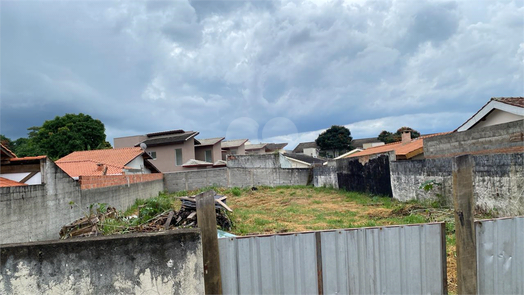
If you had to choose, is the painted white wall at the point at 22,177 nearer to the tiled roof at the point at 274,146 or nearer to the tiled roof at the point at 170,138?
the tiled roof at the point at 170,138

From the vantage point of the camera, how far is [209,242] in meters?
2.39

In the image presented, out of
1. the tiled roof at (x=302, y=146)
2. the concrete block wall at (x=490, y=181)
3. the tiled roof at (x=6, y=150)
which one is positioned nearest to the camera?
the tiled roof at (x=6, y=150)

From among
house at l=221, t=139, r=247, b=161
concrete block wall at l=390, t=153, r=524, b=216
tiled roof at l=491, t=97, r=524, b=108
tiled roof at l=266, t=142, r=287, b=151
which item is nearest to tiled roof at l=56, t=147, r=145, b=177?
concrete block wall at l=390, t=153, r=524, b=216

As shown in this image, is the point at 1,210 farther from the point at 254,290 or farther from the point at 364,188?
the point at 364,188

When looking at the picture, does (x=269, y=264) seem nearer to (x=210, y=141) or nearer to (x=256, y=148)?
(x=210, y=141)

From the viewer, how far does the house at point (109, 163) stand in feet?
43.6

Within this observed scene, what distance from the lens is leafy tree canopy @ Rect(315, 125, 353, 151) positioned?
39562 millimetres

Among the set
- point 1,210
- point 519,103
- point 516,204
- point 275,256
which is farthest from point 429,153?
point 1,210

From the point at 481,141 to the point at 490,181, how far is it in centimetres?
221

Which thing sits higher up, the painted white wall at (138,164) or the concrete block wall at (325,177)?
the painted white wall at (138,164)

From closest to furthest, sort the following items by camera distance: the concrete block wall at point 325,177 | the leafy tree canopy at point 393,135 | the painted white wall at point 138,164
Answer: the painted white wall at point 138,164, the concrete block wall at point 325,177, the leafy tree canopy at point 393,135

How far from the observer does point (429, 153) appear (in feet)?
36.8

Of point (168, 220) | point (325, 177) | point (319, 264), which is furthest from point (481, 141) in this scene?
point (325, 177)

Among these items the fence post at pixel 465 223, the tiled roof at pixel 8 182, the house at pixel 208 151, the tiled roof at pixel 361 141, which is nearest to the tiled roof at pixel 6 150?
the tiled roof at pixel 8 182
